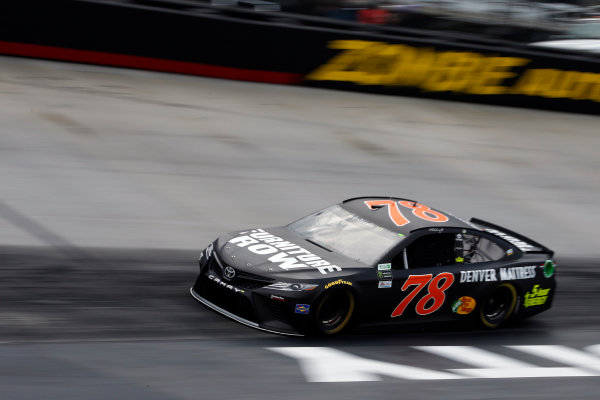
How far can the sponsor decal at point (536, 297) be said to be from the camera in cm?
1003

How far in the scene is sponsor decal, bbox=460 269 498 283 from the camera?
9.35 metres

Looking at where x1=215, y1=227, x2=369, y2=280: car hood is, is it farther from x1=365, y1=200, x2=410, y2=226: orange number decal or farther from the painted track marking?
x1=365, y1=200, x2=410, y2=226: orange number decal

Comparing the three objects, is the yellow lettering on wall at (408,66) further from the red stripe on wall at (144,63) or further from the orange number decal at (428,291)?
the orange number decal at (428,291)

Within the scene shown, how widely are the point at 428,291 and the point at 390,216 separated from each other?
3.01ft

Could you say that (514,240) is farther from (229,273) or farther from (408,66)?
(408,66)

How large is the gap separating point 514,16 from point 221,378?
15.3 m

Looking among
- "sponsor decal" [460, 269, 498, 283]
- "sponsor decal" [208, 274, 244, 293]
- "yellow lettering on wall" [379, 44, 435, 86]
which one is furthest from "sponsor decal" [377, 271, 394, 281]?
"yellow lettering on wall" [379, 44, 435, 86]

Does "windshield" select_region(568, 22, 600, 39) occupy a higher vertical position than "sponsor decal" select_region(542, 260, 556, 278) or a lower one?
higher

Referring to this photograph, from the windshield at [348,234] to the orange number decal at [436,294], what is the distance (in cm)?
60

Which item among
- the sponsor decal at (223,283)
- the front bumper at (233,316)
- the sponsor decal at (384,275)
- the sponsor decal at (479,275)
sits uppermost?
the sponsor decal at (384,275)

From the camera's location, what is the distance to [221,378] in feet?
24.4

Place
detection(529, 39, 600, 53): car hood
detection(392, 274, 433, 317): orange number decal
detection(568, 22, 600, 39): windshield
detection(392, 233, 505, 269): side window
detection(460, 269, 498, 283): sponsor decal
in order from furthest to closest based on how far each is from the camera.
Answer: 1. detection(568, 22, 600, 39): windshield
2. detection(529, 39, 600, 53): car hood
3. detection(460, 269, 498, 283): sponsor decal
4. detection(392, 233, 505, 269): side window
5. detection(392, 274, 433, 317): orange number decal

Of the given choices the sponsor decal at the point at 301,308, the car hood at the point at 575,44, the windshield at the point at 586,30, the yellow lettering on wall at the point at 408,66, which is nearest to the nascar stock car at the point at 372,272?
the sponsor decal at the point at 301,308

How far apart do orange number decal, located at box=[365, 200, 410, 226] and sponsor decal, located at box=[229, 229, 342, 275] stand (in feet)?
3.58
